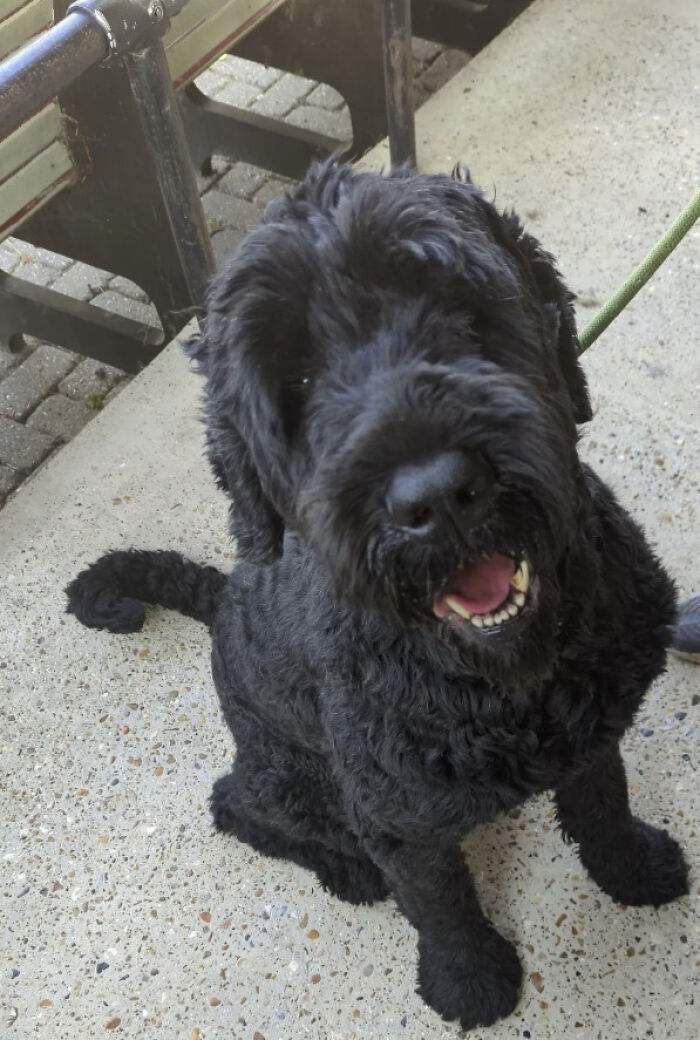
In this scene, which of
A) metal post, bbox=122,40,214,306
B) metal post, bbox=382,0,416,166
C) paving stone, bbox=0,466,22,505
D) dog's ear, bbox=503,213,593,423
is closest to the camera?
dog's ear, bbox=503,213,593,423

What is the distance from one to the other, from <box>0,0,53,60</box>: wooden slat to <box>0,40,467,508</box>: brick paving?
3.66 feet

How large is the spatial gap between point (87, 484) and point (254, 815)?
1489 millimetres

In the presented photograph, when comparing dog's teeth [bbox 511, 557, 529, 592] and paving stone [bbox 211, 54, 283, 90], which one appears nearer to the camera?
dog's teeth [bbox 511, 557, 529, 592]

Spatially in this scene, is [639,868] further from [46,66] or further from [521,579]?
[46,66]

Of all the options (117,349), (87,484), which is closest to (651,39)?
(117,349)

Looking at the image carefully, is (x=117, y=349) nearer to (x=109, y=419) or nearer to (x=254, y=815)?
(x=109, y=419)

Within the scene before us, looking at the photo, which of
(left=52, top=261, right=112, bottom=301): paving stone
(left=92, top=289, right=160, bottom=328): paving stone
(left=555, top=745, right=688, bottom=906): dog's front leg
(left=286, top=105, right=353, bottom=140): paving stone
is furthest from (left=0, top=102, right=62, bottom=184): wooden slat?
(left=555, top=745, right=688, bottom=906): dog's front leg

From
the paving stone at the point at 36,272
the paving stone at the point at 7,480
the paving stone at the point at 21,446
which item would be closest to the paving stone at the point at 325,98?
the paving stone at the point at 36,272

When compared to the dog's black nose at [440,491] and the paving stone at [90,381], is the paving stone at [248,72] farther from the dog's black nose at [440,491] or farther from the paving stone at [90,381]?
the dog's black nose at [440,491]

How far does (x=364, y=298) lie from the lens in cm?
164

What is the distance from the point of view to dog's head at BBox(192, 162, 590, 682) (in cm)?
150

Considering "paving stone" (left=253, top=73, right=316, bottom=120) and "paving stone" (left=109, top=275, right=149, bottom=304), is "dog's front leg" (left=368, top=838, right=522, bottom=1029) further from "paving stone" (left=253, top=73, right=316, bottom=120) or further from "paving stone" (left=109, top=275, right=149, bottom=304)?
"paving stone" (left=253, top=73, right=316, bottom=120)

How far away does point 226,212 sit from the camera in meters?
5.04

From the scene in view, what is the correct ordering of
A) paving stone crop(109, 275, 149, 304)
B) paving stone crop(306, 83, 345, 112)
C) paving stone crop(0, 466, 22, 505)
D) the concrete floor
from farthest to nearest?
paving stone crop(306, 83, 345, 112)
paving stone crop(109, 275, 149, 304)
paving stone crop(0, 466, 22, 505)
the concrete floor
